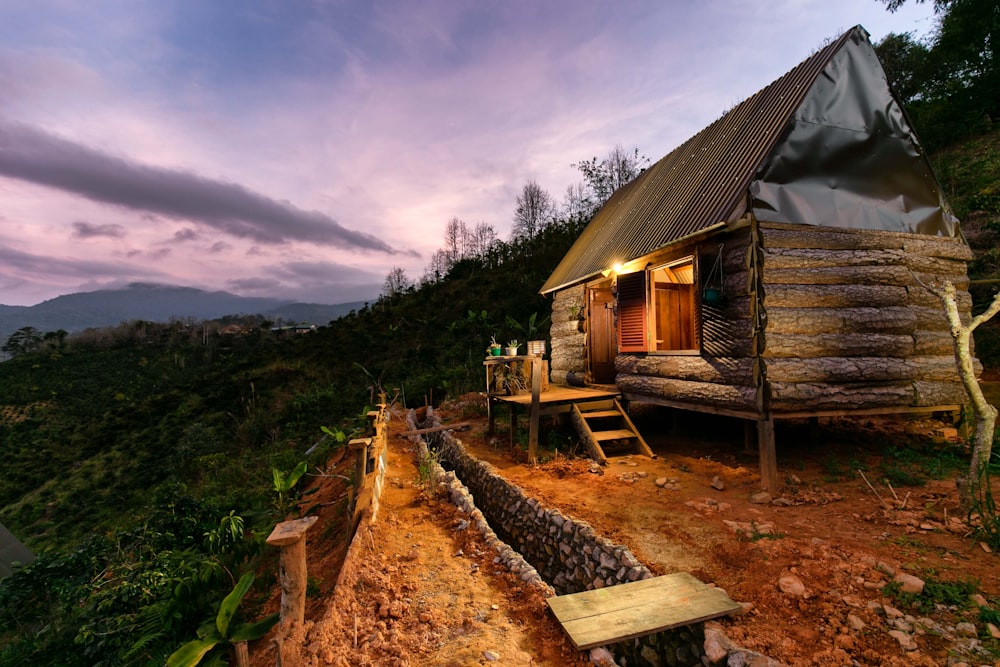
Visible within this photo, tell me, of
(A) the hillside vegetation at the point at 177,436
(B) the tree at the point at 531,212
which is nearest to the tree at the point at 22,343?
(A) the hillside vegetation at the point at 177,436

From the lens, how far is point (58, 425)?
89.4ft

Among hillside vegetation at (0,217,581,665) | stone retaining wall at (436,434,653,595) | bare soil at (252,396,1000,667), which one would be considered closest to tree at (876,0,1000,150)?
bare soil at (252,396,1000,667)

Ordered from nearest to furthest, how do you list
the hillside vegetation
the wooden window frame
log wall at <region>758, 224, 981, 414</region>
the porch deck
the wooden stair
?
the hillside vegetation → log wall at <region>758, 224, 981, 414</region> → the wooden stair → the porch deck → the wooden window frame

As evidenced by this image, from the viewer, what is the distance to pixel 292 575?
2.84 metres

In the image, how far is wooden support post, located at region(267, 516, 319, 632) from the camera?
2803 mm

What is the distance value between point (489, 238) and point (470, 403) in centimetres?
3789

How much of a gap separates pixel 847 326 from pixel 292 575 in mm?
7555

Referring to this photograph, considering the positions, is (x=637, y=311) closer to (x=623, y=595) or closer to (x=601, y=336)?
(x=601, y=336)

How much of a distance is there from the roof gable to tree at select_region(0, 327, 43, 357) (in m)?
63.3

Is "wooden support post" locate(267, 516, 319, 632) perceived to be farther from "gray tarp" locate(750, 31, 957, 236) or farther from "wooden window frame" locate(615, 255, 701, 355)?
"gray tarp" locate(750, 31, 957, 236)

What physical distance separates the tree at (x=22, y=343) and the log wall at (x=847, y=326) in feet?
210

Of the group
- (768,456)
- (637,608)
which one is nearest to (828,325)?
(768,456)

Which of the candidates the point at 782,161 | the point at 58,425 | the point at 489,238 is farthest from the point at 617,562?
the point at 489,238

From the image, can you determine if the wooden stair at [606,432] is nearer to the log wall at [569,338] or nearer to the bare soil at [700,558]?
the bare soil at [700,558]
